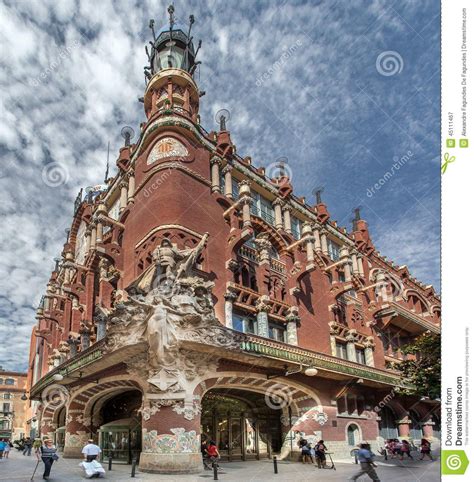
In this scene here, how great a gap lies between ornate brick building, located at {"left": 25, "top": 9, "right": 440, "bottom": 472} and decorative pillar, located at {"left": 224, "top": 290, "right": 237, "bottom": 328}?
0.27 feet

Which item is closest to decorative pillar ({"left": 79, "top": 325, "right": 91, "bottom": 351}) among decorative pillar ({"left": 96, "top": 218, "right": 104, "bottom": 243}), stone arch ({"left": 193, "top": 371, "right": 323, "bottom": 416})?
decorative pillar ({"left": 96, "top": 218, "right": 104, "bottom": 243})

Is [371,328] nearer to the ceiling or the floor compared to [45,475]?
nearer to the ceiling

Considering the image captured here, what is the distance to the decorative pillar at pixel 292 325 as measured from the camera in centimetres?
2625

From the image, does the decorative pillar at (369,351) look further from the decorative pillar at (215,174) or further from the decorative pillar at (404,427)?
the decorative pillar at (215,174)

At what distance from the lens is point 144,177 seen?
26.6 meters

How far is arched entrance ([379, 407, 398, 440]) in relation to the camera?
31.3m

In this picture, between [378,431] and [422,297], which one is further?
[422,297]

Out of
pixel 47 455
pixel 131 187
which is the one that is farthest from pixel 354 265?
pixel 47 455

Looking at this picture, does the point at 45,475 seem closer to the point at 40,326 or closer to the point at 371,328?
the point at 371,328

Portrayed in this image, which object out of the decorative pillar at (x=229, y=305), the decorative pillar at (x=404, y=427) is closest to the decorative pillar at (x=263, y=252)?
the decorative pillar at (x=229, y=305)

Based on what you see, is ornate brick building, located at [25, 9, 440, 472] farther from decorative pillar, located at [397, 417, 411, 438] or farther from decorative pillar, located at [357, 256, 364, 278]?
decorative pillar, located at [357, 256, 364, 278]

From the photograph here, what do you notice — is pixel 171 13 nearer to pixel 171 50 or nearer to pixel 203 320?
pixel 171 50
